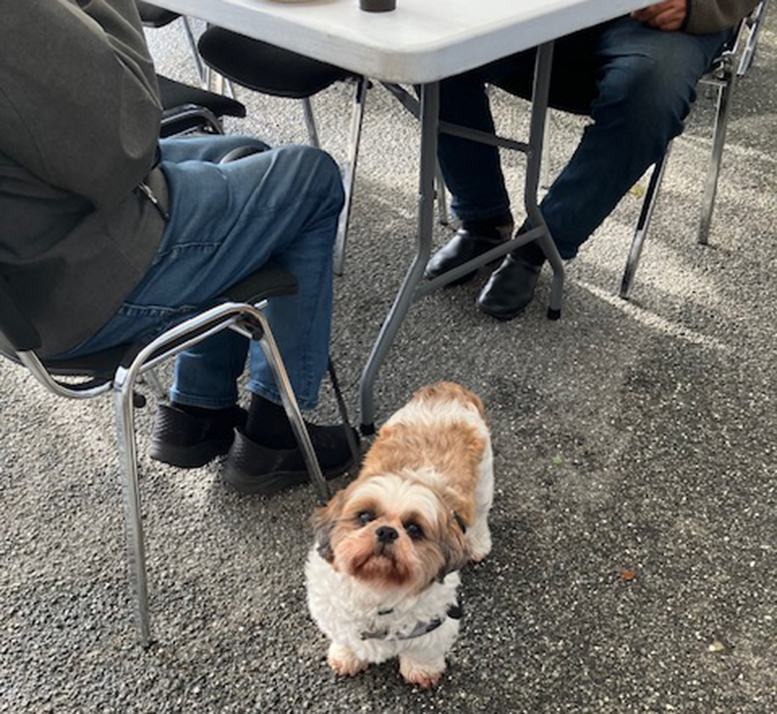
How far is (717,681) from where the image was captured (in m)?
1.16

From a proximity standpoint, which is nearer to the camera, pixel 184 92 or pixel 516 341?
pixel 184 92

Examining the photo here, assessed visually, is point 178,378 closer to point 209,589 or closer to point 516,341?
point 209,589

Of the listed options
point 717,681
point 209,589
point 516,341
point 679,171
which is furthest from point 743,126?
point 209,589

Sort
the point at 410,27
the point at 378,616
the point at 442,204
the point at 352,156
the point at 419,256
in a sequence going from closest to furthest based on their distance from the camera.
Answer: the point at 410,27
the point at 378,616
the point at 419,256
the point at 352,156
the point at 442,204

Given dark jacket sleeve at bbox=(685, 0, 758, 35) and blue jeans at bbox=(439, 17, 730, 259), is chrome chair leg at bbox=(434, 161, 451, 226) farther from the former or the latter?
dark jacket sleeve at bbox=(685, 0, 758, 35)

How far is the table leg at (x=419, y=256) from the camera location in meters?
1.36

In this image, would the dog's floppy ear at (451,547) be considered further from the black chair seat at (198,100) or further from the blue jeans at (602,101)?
the black chair seat at (198,100)

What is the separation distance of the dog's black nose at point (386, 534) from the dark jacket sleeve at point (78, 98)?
1.71ft

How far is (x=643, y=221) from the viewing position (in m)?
1.82

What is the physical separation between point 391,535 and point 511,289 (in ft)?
3.29

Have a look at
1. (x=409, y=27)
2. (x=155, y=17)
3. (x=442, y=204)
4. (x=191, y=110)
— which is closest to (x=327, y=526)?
(x=409, y=27)

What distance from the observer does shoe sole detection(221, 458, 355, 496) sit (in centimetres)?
141

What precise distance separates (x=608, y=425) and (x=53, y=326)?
1.10 m

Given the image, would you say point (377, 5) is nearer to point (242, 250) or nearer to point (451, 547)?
point (242, 250)
